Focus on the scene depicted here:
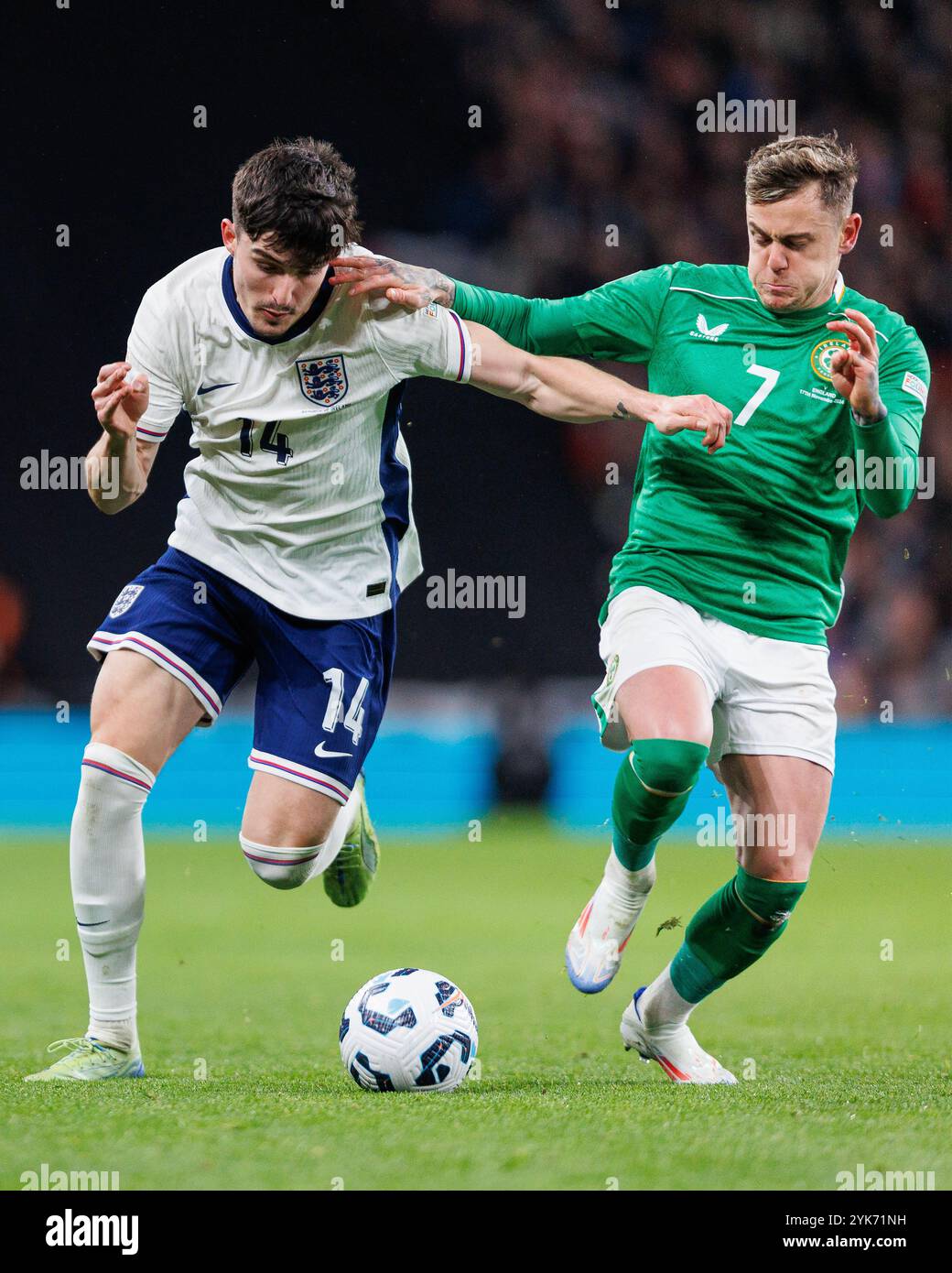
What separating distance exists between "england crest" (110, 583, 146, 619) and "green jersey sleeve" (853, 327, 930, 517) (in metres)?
1.97

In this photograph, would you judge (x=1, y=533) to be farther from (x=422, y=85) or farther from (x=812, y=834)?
(x=812, y=834)

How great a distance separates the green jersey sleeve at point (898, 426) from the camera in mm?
3996

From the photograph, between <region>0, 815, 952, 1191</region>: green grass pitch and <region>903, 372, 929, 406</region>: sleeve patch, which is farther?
<region>903, 372, 929, 406</region>: sleeve patch

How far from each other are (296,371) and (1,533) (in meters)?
6.93

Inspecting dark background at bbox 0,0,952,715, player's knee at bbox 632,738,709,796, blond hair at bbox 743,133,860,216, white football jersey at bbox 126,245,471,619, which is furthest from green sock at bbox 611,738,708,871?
dark background at bbox 0,0,952,715

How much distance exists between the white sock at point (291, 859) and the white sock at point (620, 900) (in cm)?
80

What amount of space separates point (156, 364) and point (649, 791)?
172 centimetres

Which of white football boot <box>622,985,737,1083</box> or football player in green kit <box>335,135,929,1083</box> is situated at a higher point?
football player in green kit <box>335,135,929,1083</box>

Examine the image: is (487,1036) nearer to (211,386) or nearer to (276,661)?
(276,661)

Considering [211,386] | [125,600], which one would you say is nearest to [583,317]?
[211,386]

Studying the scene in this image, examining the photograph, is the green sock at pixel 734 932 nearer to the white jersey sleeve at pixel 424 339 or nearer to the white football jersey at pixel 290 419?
the white football jersey at pixel 290 419

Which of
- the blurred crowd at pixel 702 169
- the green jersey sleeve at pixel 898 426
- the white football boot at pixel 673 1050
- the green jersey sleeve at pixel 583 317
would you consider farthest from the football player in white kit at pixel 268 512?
the blurred crowd at pixel 702 169

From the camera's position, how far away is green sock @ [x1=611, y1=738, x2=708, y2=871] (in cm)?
400

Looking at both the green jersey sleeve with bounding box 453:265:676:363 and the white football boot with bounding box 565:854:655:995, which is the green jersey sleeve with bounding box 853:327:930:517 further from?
the white football boot with bounding box 565:854:655:995
